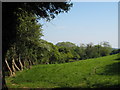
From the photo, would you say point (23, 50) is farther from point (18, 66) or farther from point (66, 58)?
point (66, 58)

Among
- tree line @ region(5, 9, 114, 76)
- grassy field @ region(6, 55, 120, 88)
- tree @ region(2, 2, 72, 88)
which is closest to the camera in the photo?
tree @ region(2, 2, 72, 88)

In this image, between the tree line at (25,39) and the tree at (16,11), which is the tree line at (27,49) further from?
the tree at (16,11)

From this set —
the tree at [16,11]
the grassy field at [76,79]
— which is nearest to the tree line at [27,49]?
the tree at [16,11]

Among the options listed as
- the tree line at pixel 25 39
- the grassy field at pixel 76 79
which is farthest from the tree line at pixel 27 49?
the grassy field at pixel 76 79

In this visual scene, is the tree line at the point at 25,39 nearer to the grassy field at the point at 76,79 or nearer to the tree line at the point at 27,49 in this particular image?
the tree line at the point at 27,49

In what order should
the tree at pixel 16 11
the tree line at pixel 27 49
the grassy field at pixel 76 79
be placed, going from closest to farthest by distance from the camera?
the tree at pixel 16 11
the grassy field at pixel 76 79
the tree line at pixel 27 49

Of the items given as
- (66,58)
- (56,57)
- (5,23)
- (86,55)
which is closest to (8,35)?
(5,23)

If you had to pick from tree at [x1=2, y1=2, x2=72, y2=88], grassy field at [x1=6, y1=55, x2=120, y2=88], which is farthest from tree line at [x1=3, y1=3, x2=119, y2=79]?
grassy field at [x1=6, y1=55, x2=120, y2=88]

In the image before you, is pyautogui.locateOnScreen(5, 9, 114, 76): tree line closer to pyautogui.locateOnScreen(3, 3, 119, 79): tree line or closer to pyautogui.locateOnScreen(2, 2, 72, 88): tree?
pyautogui.locateOnScreen(3, 3, 119, 79): tree line

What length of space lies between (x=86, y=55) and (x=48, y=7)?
85.6m

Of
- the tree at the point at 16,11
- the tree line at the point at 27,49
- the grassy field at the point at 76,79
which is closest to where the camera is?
the tree at the point at 16,11

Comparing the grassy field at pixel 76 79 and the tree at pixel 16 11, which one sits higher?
the tree at pixel 16 11

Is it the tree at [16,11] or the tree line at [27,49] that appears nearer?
the tree at [16,11]

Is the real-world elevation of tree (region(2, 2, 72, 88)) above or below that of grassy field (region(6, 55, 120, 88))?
above
